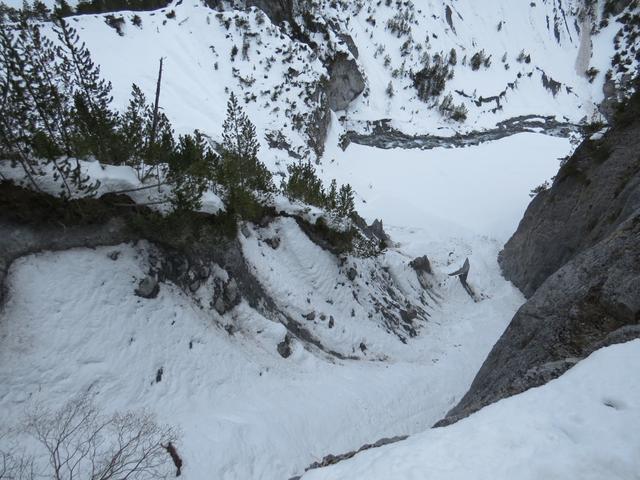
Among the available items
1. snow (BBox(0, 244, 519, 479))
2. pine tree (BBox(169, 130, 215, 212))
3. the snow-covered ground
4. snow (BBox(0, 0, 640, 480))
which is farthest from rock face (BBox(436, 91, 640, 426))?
pine tree (BBox(169, 130, 215, 212))

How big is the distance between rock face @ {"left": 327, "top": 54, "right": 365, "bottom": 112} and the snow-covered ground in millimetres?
37245

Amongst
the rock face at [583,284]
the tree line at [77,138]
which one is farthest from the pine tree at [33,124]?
the rock face at [583,284]

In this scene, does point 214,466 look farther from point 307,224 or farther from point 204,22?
point 204,22

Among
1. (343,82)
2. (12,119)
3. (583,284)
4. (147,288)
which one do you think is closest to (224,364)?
(147,288)

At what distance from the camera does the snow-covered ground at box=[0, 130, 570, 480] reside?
870 cm

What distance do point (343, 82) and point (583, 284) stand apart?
153 feet

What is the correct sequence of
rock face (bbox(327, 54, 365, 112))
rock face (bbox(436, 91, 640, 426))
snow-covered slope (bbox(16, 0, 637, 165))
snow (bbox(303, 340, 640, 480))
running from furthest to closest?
rock face (bbox(327, 54, 365, 112))
snow-covered slope (bbox(16, 0, 637, 165))
rock face (bbox(436, 91, 640, 426))
snow (bbox(303, 340, 640, 480))

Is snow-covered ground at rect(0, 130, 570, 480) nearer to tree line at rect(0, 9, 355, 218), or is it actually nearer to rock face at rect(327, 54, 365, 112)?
tree line at rect(0, 9, 355, 218)

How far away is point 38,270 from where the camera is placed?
366 inches

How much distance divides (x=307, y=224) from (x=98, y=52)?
31124mm

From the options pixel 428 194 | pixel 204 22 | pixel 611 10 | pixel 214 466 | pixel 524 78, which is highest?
pixel 611 10

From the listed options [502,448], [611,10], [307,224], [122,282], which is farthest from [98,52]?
[611,10]

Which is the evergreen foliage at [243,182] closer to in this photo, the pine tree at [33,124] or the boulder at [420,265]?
the pine tree at [33,124]

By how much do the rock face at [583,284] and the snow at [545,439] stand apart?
3.04 ft
